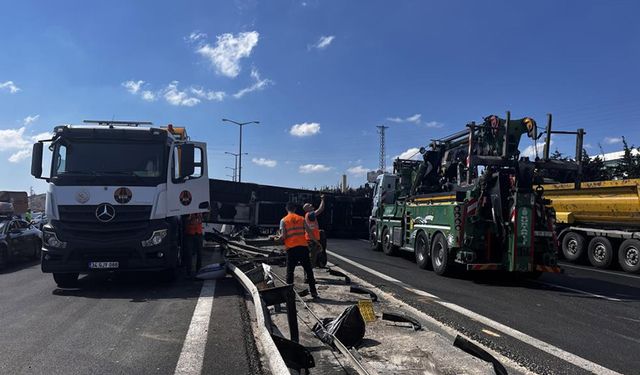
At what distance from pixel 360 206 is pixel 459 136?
1310 cm

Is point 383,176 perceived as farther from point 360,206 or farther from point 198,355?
point 198,355

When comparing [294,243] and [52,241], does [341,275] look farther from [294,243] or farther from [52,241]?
[52,241]

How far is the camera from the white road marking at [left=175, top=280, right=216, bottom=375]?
4.97 m

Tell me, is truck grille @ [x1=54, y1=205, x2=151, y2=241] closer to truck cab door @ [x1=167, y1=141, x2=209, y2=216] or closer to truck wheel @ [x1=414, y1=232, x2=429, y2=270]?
truck cab door @ [x1=167, y1=141, x2=209, y2=216]

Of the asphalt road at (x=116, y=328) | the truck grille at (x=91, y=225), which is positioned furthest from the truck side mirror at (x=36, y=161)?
the asphalt road at (x=116, y=328)

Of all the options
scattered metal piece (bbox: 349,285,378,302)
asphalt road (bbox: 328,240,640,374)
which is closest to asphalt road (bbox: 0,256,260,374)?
scattered metal piece (bbox: 349,285,378,302)

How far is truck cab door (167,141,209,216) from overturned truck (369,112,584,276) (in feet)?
18.6

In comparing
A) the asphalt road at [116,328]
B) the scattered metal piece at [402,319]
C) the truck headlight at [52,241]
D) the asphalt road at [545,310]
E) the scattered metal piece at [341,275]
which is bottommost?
the asphalt road at [116,328]

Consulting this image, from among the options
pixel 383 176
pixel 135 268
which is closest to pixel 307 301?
pixel 135 268

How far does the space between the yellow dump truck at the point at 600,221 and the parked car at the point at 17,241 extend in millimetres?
16486

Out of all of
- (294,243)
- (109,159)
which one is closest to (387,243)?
(294,243)

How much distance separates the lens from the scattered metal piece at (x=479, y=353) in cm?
451

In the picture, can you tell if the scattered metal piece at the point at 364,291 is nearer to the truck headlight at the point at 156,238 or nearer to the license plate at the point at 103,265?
the truck headlight at the point at 156,238

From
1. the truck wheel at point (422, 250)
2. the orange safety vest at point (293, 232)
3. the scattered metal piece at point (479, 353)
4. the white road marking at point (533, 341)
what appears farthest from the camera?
the truck wheel at point (422, 250)
